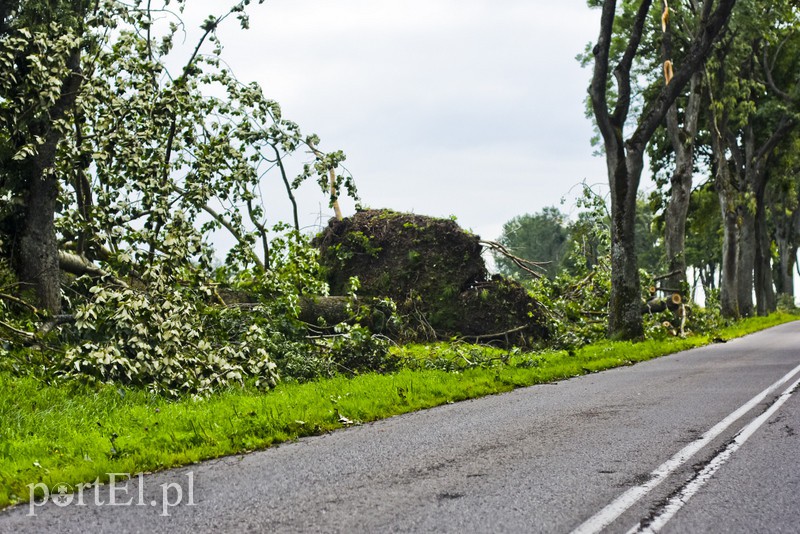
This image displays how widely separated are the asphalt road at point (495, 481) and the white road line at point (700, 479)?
0.01 metres

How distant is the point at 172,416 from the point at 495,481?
4033mm

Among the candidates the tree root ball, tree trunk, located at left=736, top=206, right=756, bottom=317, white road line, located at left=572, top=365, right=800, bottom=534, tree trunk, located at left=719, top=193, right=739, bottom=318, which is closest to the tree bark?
tree trunk, located at left=719, top=193, right=739, bottom=318

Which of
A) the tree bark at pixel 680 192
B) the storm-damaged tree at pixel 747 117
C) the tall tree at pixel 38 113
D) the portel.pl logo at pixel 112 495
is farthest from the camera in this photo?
the storm-damaged tree at pixel 747 117

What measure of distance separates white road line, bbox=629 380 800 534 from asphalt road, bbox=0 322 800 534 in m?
0.01

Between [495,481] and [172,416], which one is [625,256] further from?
[495,481]

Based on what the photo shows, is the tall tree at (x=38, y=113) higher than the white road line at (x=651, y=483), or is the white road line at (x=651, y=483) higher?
the tall tree at (x=38, y=113)

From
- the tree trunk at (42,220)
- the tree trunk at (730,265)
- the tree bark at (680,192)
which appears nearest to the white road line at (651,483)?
the tree trunk at (42,220)

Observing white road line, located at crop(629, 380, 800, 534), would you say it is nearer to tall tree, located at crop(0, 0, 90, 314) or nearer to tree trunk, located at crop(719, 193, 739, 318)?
tall tree, located at crop(0, 0, 90, 314)

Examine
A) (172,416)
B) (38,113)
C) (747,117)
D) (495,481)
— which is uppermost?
(747,117)

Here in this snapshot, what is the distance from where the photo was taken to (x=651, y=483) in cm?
550

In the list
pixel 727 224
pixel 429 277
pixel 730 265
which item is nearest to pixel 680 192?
pixel 727 224

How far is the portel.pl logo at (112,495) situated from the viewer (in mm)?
5102

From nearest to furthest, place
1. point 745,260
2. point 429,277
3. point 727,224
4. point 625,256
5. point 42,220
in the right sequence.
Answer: point 42,220 < point 625,256 < point 429,277 < point 727,224 < point 745,260

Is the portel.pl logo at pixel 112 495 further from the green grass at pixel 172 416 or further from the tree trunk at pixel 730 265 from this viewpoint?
the tree trunk at pixel 730 265
